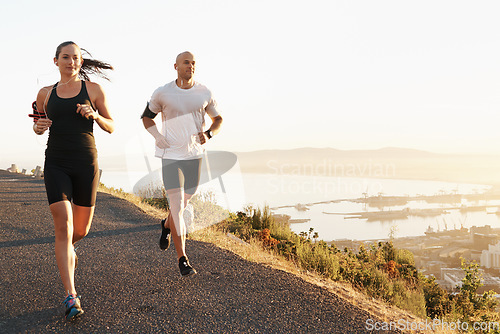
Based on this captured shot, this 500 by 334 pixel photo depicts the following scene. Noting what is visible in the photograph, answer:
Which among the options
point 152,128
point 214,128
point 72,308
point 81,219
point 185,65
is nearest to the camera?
point 72,308

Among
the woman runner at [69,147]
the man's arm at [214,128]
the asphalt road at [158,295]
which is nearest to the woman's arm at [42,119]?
the woman runner at [69,147]

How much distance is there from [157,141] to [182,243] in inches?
44.6

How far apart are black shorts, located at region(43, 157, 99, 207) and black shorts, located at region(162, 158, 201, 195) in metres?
0.79

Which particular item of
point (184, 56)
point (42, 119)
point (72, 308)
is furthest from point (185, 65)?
point (72, 308)

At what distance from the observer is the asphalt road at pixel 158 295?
135 inches

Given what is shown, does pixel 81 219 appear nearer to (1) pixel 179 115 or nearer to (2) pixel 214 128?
(1) pixel 179 115

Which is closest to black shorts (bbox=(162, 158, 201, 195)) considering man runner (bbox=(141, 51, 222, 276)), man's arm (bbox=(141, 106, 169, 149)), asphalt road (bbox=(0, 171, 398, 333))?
man runner (bbox=(141, 51, 222, 276))

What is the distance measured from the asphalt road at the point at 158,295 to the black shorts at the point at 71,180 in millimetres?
1027

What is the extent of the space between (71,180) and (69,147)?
0.32 m

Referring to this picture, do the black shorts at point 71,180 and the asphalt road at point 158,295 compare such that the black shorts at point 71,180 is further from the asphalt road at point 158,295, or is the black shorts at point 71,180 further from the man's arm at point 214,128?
the man's arm at point 214,128

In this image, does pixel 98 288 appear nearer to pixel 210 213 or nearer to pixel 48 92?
pixel 48 92

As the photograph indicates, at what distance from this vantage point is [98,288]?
436 centimetres

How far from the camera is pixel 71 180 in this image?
3.73m

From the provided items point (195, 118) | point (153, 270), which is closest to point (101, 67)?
point (195, 118)
